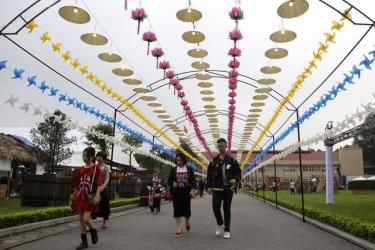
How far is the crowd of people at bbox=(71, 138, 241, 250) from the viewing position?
6.30m

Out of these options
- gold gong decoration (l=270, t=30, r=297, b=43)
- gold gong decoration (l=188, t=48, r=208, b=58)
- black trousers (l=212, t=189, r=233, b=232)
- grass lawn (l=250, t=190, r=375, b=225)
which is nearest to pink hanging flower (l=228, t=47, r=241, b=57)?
gold gong decoration (l=188, t=48, r=208, b=58)

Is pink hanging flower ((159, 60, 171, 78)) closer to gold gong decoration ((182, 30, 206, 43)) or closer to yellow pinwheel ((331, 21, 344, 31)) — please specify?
gold gong decoration ((182, 30, 206, 43))

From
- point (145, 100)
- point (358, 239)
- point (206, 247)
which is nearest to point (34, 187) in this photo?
point (145, 100)

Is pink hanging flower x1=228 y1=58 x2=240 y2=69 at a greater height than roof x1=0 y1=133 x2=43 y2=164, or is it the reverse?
pink hanging flower x1=228 y1=58 x2=240 y2=69

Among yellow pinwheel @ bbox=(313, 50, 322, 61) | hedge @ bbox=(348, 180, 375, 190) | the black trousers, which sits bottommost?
the black trousers

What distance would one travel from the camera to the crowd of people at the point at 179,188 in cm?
630

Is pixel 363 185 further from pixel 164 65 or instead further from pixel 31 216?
pixel 31 216

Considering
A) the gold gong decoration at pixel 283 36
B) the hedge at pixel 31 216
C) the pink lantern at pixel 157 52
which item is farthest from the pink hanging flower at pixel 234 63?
the hedge at pixel 31 216

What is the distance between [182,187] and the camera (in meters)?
8.21

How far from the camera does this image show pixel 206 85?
1430 cm

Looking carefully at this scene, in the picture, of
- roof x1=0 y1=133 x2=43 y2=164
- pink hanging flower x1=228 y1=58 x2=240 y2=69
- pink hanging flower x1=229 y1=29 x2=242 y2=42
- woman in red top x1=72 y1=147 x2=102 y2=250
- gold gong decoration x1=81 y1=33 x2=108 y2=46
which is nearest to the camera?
woman in red top x1=72 y1=147 x2=102 y2=250

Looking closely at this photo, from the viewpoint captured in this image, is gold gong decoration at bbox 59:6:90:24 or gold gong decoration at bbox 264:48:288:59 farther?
gold gong decoration at bbox 264:48:288:59

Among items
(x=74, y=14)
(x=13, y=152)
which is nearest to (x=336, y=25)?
(x=74, y=14)

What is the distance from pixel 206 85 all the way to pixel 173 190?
6.78m
